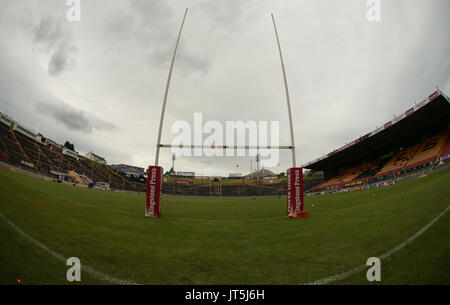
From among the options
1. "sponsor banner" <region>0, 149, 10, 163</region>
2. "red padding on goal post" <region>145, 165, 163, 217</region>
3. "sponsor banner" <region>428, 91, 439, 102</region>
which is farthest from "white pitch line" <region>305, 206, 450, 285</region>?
"sponsor banner" <region>0, 149, 10, 163</region>

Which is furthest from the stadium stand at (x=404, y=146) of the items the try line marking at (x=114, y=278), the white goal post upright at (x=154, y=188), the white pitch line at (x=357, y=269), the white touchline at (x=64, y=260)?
the white touchline at (x=64, y=260)

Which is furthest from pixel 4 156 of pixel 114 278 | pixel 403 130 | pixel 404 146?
pixel 404 146

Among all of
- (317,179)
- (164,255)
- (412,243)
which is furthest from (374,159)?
(164,255)

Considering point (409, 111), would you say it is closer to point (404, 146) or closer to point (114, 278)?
point (404, 146)

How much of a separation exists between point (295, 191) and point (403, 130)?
28144mm

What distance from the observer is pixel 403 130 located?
24.3 m

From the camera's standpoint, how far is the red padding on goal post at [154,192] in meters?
7.41

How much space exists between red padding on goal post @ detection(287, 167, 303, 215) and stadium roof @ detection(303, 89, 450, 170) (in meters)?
21.3

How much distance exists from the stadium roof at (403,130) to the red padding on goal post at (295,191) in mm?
21265
